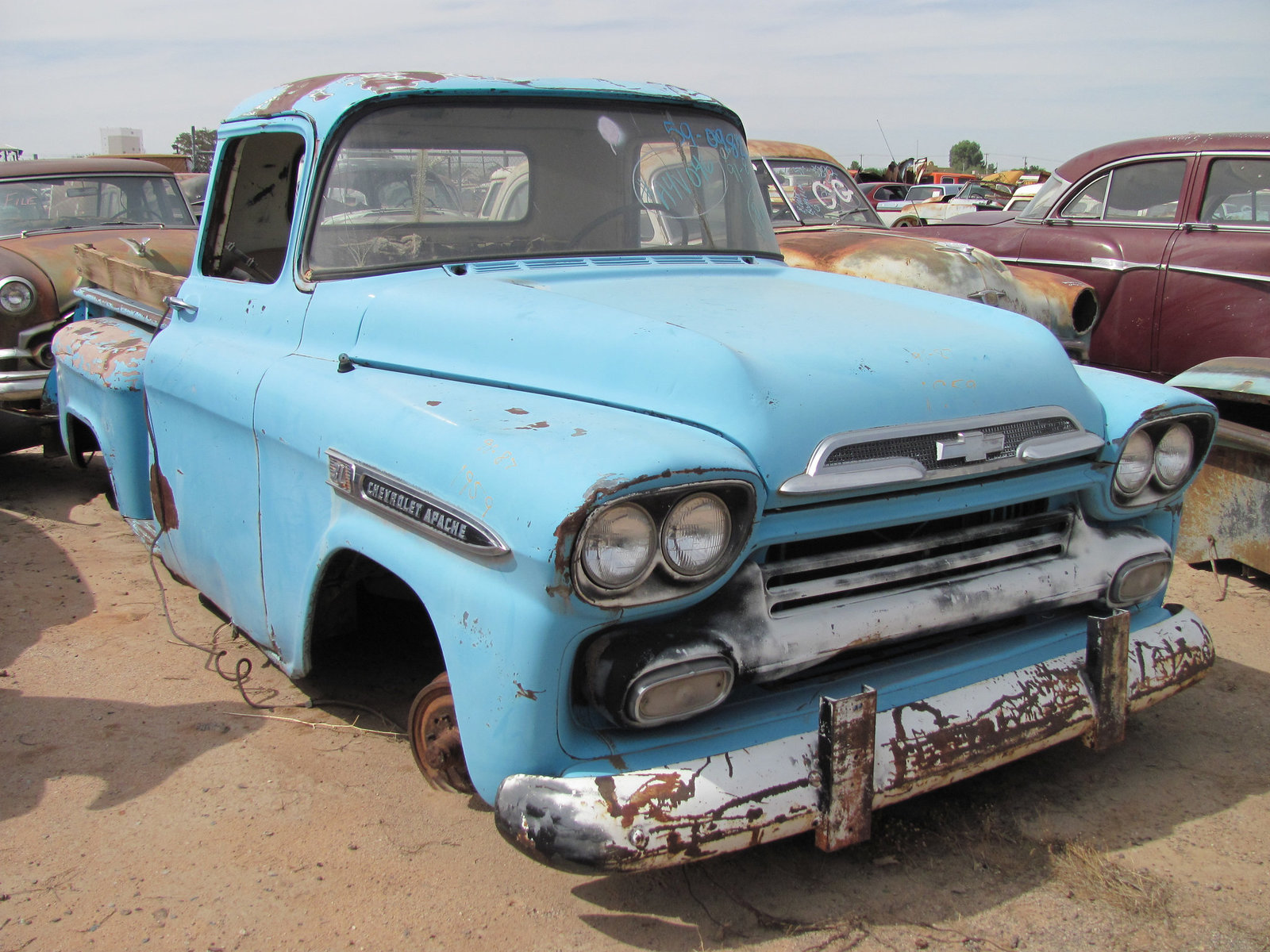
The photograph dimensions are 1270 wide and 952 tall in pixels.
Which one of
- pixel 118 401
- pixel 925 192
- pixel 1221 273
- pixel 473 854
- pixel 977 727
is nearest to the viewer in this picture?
pixel 977 727

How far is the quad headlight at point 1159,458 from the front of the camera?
2.54 meters

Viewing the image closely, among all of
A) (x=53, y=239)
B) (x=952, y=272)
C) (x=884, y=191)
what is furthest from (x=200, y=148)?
(x=952, y=272)

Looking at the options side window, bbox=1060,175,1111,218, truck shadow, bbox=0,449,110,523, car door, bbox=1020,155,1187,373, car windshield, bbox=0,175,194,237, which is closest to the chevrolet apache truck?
truck shadow, bbox=0,449,110,523

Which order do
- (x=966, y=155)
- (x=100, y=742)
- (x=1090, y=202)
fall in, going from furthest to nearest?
(x=966, y=155), (x=1090, y=202), (x=100, y=742)

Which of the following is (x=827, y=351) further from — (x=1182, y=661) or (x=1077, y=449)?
(x=1182, y=661)

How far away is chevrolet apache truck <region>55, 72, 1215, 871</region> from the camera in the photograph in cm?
188

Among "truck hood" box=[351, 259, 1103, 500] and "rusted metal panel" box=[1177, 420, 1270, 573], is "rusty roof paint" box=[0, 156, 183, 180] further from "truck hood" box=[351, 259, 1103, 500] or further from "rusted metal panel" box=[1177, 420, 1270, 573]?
"rusted metal panel" box=[1177, 420, 1270, 573]

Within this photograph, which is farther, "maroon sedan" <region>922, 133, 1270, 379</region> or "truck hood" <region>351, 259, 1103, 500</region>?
"maroon sedan" <region>922, 133, 1270, 379</region>

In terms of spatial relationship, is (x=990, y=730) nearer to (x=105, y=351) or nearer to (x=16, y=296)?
(x=105, y=351)

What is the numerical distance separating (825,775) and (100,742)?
2017mm

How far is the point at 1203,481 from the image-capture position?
13.7 ft

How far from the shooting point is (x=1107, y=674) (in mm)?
2377

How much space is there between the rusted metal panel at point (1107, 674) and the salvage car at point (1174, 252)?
216 cm

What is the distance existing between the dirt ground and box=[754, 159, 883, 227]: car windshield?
438 centimetres
